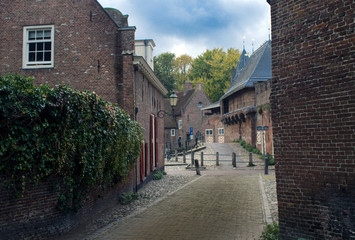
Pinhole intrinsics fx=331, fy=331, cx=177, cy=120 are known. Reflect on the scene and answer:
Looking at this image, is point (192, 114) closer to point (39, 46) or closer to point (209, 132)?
point (209, 132)

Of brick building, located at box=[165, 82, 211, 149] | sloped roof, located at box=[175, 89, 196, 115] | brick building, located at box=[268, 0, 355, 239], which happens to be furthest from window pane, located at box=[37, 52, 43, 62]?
sloped roof, located at box=[175, 89, 196, 115]

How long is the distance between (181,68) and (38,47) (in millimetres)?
51038

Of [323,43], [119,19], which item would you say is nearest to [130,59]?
[119,19]

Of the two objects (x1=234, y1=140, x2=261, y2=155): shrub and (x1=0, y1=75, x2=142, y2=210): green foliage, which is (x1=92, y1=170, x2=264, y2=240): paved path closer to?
(x1=0, y1=75, x2=142, y2=210): green foliage

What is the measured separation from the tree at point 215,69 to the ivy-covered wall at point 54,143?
4763 cm

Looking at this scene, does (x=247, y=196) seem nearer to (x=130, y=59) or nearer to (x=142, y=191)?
(x=142, y=191)

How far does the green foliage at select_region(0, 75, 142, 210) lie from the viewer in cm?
567

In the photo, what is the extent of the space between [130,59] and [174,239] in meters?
8.15

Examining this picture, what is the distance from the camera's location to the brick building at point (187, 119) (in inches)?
2058

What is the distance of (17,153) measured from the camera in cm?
575

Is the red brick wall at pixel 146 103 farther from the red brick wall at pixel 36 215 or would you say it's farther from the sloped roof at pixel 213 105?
the sloped roof at pixel 213 105

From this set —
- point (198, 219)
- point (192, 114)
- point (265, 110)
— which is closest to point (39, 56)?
point (198, 219)

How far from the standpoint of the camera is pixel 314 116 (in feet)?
19.0

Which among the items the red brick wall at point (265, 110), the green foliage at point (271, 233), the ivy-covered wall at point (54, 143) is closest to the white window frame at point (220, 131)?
the red brick wall at point (265, 110)
